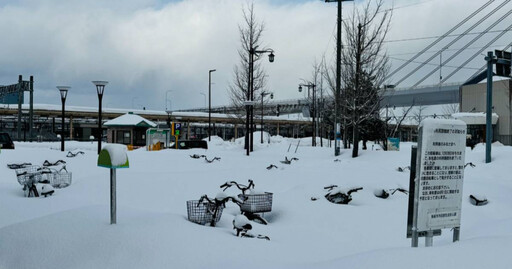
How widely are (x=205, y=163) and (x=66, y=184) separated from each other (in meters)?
5.41

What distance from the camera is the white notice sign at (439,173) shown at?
14.2 feet

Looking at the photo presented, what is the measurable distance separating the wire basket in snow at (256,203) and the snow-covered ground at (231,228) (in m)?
0.26

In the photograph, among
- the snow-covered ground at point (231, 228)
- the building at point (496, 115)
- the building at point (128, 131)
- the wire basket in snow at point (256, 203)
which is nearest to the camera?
the snow-covered ground at point (231, 228)

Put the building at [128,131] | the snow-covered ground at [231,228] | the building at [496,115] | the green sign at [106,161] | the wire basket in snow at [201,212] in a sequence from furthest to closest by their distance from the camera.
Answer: the building at [128,131] → the building at [496,115] → the wire basket in snow at [201,212] → the green sign at [106,161] → the snow-covered ground at [231,228]

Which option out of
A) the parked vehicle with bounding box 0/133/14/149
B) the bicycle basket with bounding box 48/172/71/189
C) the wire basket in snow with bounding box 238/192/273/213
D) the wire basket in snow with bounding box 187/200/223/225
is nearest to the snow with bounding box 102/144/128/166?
the wire basket in snow with bounding box 187/200/223/225

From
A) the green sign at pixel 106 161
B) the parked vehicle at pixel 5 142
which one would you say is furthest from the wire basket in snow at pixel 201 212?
the parked vehicle at pixel 5 142

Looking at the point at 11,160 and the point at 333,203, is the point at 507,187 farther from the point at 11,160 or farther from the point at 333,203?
the point at 11,160

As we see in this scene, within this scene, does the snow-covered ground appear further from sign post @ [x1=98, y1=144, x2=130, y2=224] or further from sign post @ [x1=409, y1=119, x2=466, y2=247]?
sign post @ [x1=409, y1=119, x2=466, y2=247]

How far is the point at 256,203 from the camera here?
24.1 ft

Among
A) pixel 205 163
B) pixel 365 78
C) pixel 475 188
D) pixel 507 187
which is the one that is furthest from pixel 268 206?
pixel 365 78

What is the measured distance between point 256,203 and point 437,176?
3.57m

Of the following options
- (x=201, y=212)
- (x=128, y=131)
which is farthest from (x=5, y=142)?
(x=201, y=212)

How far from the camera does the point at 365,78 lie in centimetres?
2247

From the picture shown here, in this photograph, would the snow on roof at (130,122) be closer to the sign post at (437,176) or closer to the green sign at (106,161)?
the green sign at (106,161)
